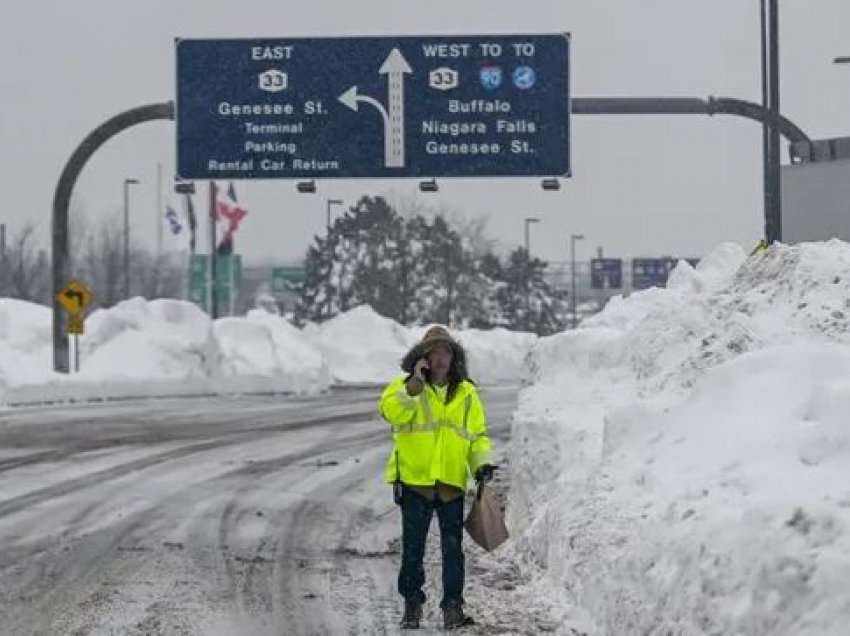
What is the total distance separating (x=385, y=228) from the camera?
77875 mm

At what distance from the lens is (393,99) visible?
2734cm

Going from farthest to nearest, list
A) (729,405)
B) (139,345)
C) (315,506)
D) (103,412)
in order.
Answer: (139,345)
(103,412)
(315,506)
(729,405)

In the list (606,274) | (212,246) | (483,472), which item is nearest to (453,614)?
(483,472)

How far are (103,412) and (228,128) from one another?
6240 millimetres

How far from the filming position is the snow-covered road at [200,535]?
7.84 m

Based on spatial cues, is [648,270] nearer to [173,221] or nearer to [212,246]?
[173,221]

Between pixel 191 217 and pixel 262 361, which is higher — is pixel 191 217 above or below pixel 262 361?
above

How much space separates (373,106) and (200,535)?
17582mm

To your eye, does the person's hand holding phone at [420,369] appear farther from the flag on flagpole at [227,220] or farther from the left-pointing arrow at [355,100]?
the flag on flagpole at [227,220]

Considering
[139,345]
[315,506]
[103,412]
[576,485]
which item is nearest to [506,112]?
[103,412]

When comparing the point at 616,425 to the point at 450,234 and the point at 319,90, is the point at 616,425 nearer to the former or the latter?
the point at 319,90

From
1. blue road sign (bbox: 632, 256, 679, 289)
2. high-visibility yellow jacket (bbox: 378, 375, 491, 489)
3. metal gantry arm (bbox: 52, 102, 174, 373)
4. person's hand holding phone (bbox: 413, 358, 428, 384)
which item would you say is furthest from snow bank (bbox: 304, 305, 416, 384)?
person's hand holding phone (bbox: 413, 358, 428, 384)

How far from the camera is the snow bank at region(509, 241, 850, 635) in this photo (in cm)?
508

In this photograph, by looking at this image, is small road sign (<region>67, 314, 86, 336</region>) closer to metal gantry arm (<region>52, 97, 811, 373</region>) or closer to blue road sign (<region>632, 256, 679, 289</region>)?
metal gantry arm (<region>52, 97, 811, 373</region>)
